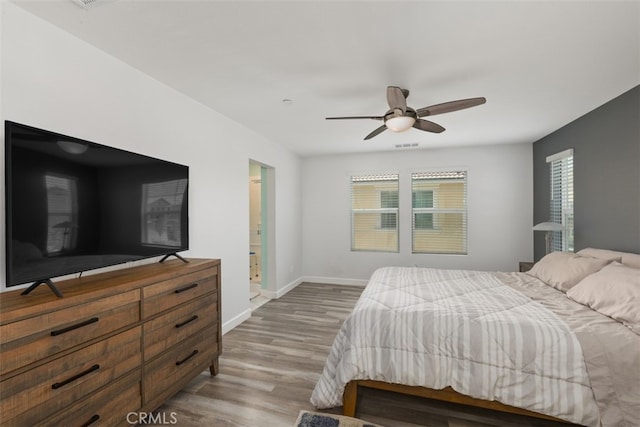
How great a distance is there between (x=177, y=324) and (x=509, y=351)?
2.20 meters

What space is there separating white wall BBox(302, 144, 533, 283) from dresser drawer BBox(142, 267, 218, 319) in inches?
140

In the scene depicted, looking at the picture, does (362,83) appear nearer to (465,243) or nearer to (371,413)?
(371,413)

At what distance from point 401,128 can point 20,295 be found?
2810 mm

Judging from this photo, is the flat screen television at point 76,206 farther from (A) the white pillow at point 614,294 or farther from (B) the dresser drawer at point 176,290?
(A) the white pillow at point 614,294

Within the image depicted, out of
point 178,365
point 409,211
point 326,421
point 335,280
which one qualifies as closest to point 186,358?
point 178,365

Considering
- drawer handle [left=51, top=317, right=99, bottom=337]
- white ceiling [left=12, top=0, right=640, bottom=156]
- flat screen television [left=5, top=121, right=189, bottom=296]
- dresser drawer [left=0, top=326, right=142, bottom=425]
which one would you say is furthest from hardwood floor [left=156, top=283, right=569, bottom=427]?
white ceiling [left=12, top=0, right=640, bottom=156]

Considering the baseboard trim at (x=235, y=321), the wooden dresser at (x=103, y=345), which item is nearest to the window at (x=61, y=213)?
the wooden dresser at (x=103, y=345)

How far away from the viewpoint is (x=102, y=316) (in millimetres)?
1510

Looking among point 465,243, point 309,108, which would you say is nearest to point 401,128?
point 309,108

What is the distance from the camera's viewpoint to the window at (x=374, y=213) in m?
5.57

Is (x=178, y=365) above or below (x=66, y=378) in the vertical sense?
below

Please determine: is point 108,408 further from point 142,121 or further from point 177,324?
point 142,121

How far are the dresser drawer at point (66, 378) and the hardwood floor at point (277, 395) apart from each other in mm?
686

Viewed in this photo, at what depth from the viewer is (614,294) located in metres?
2.03
